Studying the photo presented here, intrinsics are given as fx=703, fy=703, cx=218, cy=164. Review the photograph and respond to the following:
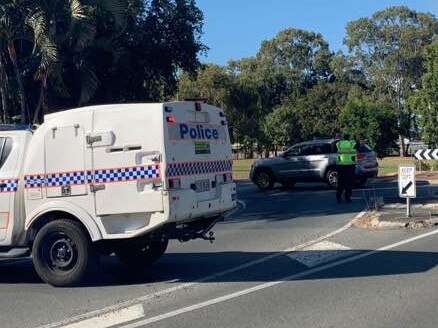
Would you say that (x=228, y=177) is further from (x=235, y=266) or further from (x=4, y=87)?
(x=4, y=87)

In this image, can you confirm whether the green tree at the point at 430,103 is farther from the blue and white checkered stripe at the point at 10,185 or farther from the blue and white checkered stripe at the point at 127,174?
the blue and white checkered stripe at the point at 10,185

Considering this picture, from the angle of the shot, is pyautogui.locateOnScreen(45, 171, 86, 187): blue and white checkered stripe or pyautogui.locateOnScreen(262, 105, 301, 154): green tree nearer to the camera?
pyautogui.locateOnScreen(45, 171, 86, 187): blue and white checkered stripe

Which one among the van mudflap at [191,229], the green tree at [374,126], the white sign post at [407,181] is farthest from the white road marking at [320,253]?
the green tree at [374,126]

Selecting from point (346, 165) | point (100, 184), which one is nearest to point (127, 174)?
point (100, 184)

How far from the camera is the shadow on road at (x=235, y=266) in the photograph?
9.34 meters

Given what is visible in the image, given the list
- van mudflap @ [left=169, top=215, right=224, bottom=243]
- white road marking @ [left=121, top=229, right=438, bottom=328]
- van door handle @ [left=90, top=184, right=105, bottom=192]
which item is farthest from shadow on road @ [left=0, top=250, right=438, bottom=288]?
van door handle @ [left=90, top=184, right=105, bottom=192]

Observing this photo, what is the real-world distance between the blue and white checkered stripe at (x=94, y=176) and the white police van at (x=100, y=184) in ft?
0.04

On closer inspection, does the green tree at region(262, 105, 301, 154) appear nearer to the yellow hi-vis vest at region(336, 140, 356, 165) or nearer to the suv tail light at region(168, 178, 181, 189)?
the yellow hi-vis vest at region(336, 140, 356, 165)

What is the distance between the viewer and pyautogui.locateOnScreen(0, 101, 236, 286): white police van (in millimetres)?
8703

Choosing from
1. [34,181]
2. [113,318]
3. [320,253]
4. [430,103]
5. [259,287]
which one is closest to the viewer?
[113,318]

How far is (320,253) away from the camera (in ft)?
36.1

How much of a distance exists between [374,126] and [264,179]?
1788 cm

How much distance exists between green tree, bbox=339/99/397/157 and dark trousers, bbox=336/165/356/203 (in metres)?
23.4

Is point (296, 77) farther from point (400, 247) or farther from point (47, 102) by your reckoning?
point (400, 247)
